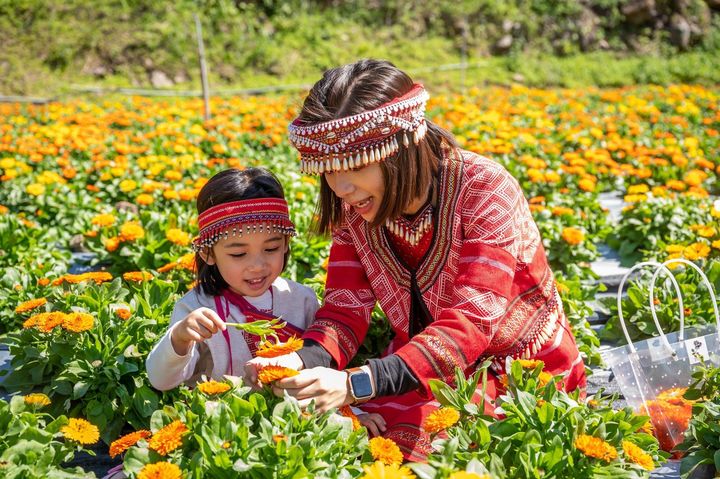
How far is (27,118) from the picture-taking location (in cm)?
850

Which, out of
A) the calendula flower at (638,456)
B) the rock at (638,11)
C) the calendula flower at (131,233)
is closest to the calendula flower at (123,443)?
the calendula flower at (638,456)

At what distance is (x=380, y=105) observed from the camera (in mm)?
2096

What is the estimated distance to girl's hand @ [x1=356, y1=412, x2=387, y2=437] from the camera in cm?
234

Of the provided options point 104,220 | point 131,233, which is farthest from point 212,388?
point 104,220

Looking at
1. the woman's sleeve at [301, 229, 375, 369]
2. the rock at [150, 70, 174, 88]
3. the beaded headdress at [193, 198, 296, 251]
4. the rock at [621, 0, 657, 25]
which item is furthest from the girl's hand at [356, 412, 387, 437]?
the rock at [621, 0, 657, 25]

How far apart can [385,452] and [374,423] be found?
1.88ft

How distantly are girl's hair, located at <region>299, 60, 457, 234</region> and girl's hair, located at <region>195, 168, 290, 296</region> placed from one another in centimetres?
43

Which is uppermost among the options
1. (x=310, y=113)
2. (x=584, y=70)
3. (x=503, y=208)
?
(x=310, y=113)

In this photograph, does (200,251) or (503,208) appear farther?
(200,251)

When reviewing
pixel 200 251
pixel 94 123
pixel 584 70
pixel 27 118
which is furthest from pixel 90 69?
pixel 200 251

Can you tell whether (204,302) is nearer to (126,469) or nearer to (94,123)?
(126,469)

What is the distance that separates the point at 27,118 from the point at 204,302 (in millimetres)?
6940

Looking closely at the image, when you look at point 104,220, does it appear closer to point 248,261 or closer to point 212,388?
point 248,261

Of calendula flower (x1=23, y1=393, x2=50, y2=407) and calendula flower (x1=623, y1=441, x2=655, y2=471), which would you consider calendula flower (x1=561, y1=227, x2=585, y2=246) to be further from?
calendula flower (x1=23, y1=393, x2=50, y2=407)
